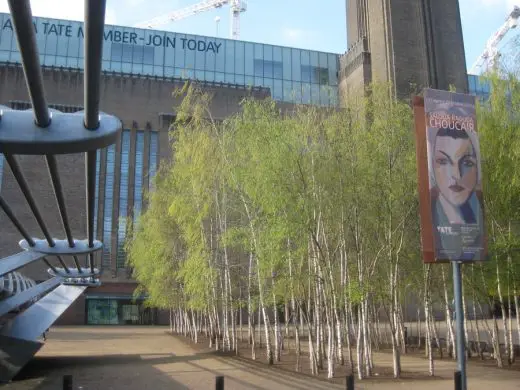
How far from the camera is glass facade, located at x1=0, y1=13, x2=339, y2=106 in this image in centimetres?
5278

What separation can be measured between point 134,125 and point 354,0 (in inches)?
983

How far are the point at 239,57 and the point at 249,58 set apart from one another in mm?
1066

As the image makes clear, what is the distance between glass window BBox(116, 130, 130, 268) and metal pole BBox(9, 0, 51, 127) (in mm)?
41574

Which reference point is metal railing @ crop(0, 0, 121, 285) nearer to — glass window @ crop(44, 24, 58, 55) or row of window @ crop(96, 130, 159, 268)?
row of window @ crop(96, 130, 159, 268)

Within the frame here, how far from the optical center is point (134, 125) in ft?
161

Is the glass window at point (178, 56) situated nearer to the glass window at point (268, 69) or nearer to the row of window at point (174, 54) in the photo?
the row of window at point (174, 54)

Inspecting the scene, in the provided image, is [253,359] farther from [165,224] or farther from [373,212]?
[165,224]

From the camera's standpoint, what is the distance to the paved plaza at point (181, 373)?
1212 centimetres

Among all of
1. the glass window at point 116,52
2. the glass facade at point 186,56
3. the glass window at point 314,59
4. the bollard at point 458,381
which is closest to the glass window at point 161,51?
the glass facade at point 186,56

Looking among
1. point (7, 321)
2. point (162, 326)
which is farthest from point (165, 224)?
point (162, 326)

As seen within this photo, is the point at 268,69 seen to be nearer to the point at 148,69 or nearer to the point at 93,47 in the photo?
the point at 148,69

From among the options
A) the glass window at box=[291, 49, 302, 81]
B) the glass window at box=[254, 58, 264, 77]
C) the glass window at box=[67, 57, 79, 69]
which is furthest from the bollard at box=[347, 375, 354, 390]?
the glass window at box=[291, 49, 302, 81]

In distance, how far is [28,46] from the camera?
143 inches

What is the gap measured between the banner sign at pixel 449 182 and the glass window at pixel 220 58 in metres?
48.4
